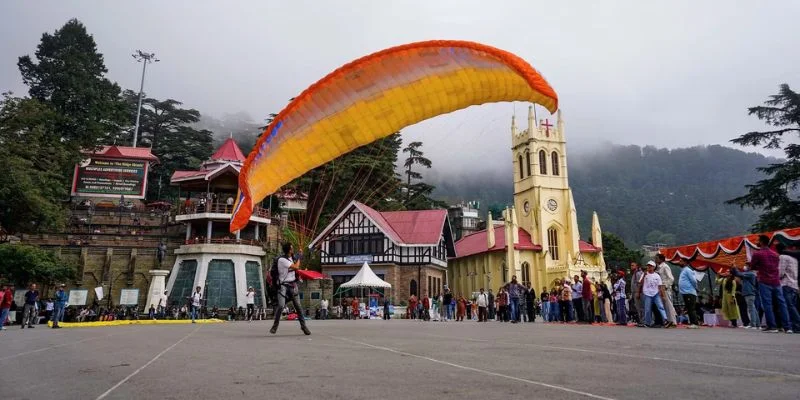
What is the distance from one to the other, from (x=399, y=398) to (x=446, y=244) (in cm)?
4587

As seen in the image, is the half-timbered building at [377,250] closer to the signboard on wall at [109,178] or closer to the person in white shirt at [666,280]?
the signboard on wall at [109,178]

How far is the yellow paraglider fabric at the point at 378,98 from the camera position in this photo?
10422mm

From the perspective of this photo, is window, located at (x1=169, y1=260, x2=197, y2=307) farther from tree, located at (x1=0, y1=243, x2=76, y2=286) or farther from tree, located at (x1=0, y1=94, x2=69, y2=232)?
tree, located at (x1=0, y1=94, x2=69, y2=232)

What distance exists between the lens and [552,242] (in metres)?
54.5

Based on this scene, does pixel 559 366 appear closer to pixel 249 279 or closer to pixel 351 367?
pixel 351 367

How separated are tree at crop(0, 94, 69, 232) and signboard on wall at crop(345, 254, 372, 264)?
19.2m

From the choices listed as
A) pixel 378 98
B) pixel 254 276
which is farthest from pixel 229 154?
pixel 378 98

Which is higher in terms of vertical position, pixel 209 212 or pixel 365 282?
pixel 209 212

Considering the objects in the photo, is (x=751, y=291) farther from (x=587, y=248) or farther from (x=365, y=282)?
(x=587, y=248)

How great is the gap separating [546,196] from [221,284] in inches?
1464

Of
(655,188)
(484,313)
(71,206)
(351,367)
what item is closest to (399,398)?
(351,367)

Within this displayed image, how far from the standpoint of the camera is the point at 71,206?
1506 inches

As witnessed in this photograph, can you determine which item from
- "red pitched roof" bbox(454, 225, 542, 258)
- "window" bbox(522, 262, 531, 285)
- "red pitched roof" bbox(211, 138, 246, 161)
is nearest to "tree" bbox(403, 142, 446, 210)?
"red pitched roof" bbox(454, 225, 542, 258)

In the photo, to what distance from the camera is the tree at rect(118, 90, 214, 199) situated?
55.7 m
